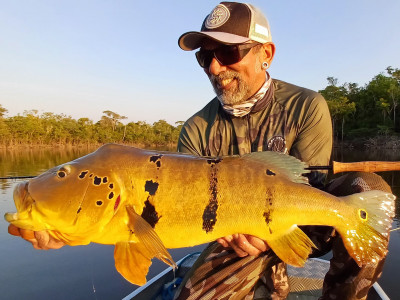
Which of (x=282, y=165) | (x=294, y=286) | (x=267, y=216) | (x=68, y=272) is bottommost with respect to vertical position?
(x=68, y=272)

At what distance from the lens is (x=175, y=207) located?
5.85 ft

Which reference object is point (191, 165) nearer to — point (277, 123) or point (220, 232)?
point (220, 232)

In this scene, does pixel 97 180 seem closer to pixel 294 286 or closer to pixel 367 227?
pixel 367 227

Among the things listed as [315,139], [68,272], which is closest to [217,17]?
[315,139]

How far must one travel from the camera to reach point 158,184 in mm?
1806

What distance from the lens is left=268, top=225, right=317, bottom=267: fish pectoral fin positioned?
6.25 feet

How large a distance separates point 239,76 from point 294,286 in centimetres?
272

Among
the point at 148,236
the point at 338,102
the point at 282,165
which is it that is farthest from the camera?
the point at 338,102

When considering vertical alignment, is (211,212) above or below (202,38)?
below

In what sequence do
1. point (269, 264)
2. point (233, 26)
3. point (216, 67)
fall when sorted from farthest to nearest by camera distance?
point (216, 67)
point (233, 26)
point (269, 264)

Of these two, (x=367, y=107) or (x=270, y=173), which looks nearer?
(x=270, y=173)

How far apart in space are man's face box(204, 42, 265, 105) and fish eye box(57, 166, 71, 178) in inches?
66.0

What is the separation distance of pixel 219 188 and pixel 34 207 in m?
1.14

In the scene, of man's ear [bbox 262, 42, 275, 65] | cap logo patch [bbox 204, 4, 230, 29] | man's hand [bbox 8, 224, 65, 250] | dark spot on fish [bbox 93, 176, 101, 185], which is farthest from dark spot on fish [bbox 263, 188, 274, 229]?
cap logo patch [bbox 204, 4, 230, 29]
